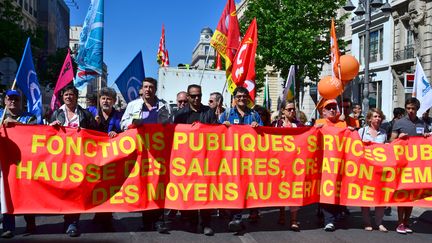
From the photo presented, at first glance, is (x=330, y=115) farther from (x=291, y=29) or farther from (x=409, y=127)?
(x=291, y=29)

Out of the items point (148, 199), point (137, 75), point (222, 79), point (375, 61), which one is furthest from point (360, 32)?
point (148, 199)

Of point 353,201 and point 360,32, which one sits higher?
point 360,32

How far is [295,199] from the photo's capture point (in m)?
6.77

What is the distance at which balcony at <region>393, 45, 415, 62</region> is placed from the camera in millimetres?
28359

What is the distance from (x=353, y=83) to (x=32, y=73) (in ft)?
93.5

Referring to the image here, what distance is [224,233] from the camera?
258 inches

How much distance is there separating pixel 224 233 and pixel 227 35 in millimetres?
4871

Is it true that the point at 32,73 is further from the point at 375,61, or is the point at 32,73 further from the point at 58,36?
the point at 58,36

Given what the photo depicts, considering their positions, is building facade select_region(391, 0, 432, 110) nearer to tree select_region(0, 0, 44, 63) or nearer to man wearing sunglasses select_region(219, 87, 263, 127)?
tree select_region(0, 0, 44, 63)

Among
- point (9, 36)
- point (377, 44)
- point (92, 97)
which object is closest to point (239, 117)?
point (92, 97)

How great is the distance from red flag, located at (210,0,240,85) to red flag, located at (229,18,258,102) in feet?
3.89

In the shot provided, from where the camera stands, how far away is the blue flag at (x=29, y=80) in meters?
7.78

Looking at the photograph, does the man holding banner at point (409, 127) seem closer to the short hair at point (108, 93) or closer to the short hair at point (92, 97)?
the short hair at point (108, 93)

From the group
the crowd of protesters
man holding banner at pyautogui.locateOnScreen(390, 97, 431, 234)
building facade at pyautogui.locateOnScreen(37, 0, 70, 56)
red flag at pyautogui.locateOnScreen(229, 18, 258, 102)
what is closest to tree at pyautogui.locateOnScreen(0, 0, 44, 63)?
red flag at pyautogui.locateOnScreen(229, 18, 258, 102)
